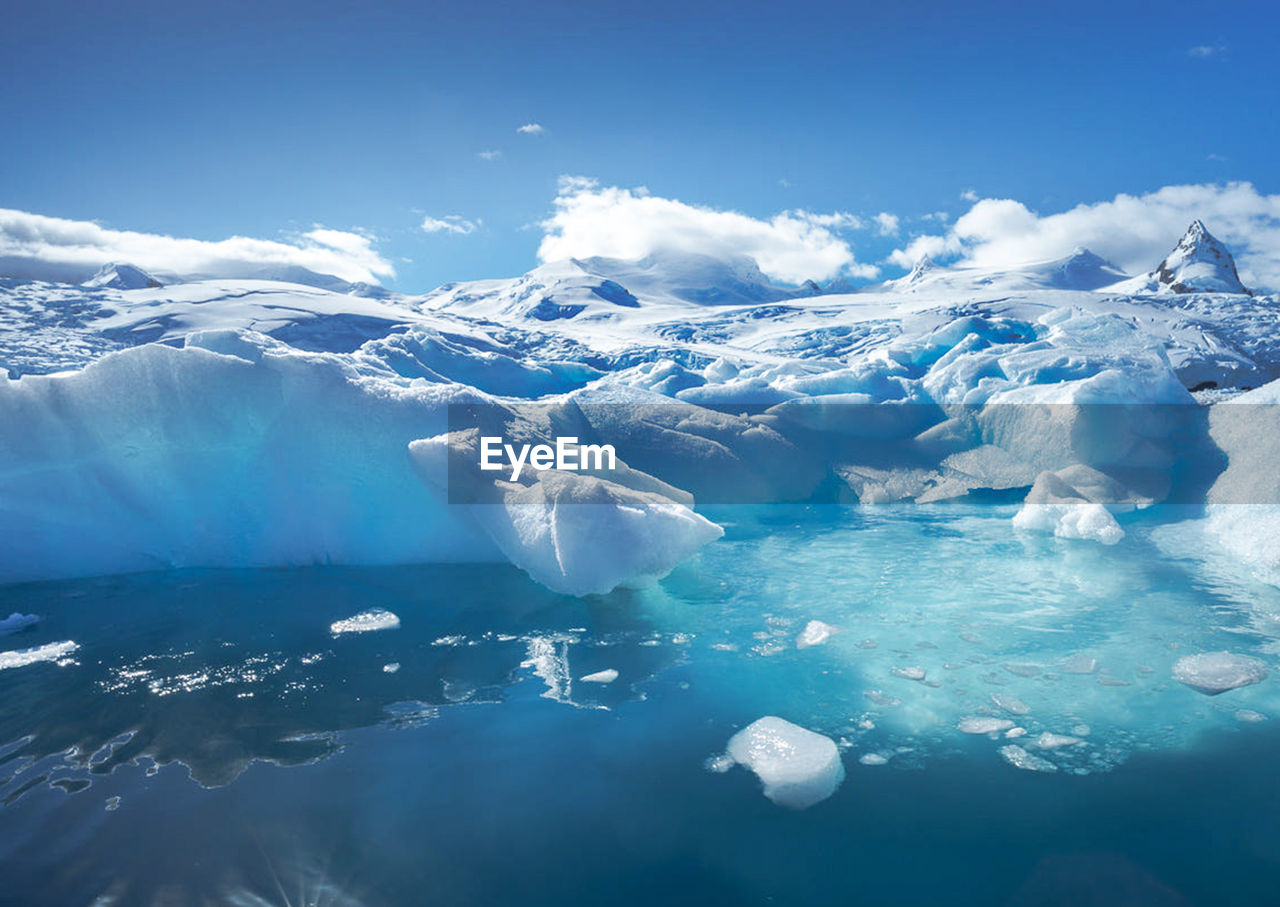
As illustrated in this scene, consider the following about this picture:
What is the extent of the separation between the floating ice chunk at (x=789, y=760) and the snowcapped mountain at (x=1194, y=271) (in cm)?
5722

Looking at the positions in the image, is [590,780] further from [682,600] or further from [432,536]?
[432,536]

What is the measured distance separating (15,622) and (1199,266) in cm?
6894

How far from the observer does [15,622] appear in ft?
15.0

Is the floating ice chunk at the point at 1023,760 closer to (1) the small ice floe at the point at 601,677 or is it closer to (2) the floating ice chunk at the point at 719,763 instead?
(2) the floating ice chunk at the point at 719,763

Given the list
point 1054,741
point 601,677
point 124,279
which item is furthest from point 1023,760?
point 124,279

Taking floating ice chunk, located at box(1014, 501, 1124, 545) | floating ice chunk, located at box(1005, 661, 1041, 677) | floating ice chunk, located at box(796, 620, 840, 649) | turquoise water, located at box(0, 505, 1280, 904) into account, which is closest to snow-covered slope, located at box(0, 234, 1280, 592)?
floating ice chunk, located at box(1014, 501, 1124, 545)

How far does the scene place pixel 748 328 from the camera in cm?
Result: 3506

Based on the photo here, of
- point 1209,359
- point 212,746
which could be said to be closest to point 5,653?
point 212,746

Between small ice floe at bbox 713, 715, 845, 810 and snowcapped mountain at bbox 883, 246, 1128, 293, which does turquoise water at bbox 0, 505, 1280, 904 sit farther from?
snowcapped mountain at bbox 883, 246, 1128, 293

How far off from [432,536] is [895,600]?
397cm

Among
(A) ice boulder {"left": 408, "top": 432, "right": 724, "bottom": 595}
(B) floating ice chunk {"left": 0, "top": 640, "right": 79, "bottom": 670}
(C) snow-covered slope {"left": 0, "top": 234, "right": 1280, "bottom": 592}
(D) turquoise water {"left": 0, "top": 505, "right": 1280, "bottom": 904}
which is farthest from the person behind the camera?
(C) snow-covered slope {"left": 0, "top": 234, "right": 1280, "bottom": 592}

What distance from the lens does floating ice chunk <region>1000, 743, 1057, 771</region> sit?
2.93 metres

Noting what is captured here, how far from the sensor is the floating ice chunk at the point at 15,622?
450 centimetres

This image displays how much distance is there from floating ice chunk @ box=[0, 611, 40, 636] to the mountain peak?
60.6m
